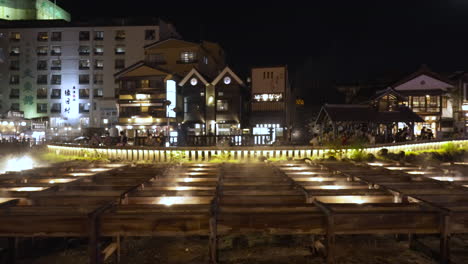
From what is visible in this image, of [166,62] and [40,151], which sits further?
[166,62]

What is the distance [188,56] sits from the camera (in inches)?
1704

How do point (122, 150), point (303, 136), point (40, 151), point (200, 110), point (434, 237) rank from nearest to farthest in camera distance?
point (434, 237), point (122, 150), point (40, 151), point (200, 110), point (303, 136)

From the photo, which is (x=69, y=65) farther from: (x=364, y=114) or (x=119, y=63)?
(x=364, y=114)

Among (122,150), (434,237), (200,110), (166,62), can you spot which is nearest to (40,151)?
(122,150)

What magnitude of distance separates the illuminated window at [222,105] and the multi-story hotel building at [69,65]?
60.2 feet

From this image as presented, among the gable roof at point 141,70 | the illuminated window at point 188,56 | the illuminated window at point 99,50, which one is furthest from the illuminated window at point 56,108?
the illuminated window at point 188,56

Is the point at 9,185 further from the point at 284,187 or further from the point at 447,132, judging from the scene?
the point at 447,132

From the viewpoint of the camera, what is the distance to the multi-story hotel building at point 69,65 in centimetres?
5016

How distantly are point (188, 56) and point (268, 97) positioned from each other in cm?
1273

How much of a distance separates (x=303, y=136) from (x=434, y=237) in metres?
34.8

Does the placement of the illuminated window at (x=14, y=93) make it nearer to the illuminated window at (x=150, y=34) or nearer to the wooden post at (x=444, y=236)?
the illuminated window at (x=150, y=34)

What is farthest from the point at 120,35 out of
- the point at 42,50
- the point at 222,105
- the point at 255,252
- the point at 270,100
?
the point at 255,252

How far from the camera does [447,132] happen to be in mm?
40062

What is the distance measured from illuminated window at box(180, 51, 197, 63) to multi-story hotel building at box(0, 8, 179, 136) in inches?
349
